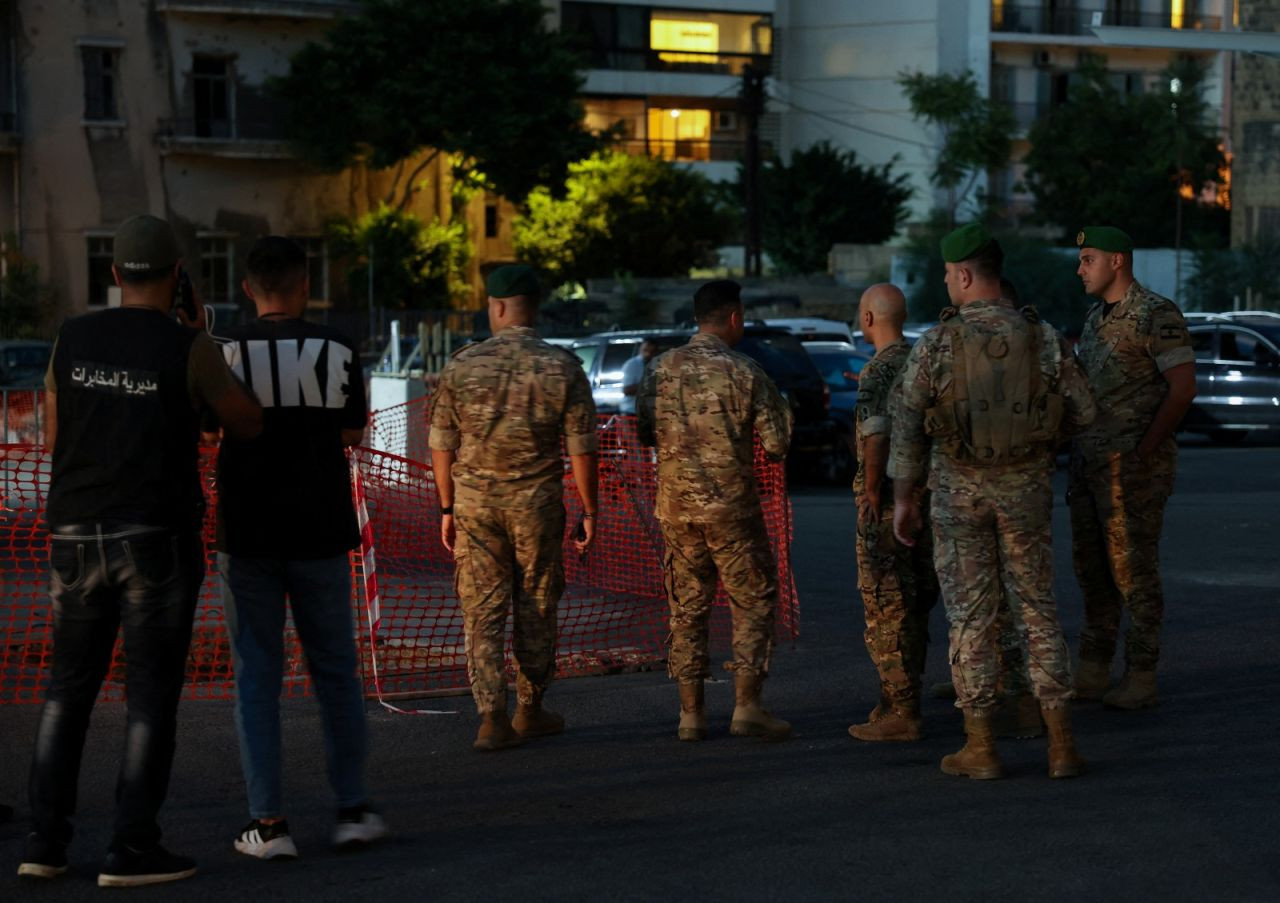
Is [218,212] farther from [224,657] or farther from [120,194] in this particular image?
[224,657]

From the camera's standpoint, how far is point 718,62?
216 ft

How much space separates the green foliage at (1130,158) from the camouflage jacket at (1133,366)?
5142cm

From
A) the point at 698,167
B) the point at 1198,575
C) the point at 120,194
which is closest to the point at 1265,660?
the point at 1198,575

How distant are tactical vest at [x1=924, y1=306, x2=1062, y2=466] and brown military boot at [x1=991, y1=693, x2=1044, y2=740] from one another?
1.35 m

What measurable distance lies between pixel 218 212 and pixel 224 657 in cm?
3846

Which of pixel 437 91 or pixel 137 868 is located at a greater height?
pixel 437 91

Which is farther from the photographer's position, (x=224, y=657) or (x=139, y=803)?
(x=224, y=657)

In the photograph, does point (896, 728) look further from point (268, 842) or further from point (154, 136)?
point (154, 136)

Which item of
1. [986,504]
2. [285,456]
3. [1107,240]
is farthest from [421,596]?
[285,456]

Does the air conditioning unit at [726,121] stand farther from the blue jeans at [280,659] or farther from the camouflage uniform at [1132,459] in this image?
the blue jeans at [280,659]

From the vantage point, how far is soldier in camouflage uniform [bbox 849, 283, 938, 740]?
786 cm

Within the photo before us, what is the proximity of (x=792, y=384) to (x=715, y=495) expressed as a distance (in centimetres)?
1304

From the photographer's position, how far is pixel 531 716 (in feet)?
26.4

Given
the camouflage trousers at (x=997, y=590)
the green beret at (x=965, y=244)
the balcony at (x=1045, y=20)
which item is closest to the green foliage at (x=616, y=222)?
the balcony at (x=1045, y=20)
